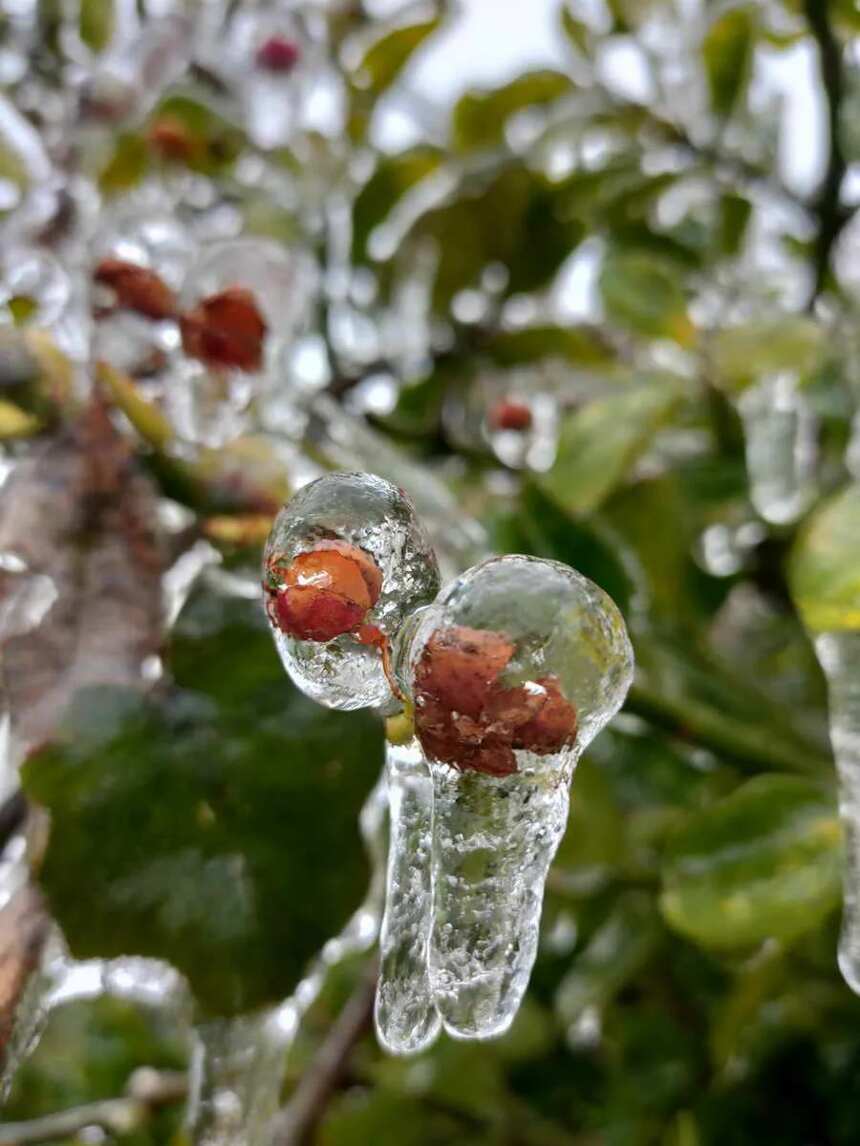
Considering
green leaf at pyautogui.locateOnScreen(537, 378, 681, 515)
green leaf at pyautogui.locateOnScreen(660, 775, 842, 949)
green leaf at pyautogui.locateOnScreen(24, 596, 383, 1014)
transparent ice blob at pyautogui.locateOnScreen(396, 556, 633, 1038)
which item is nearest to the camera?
transparent ice blob at pyautogui.locateOnScreen(396, 556, 633, 1038)

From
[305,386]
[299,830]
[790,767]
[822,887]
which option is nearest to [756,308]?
[305,386]

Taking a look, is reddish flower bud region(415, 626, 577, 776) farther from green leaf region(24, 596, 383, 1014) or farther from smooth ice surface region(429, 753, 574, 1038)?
green leaf region(24, 596, 383, 1014)

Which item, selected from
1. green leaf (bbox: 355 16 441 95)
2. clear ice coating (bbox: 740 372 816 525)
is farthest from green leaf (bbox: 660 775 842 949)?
green leaf (bbox: 355 16 441 95)

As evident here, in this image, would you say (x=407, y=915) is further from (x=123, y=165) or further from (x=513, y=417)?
(x=123, y=165)

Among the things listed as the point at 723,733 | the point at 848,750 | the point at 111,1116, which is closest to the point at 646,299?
the point at 723,733

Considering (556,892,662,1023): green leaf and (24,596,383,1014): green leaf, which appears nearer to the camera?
(24,596,383,1014): green leaf

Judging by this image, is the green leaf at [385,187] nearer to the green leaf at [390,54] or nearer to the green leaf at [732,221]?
the green leaf at [390,54]

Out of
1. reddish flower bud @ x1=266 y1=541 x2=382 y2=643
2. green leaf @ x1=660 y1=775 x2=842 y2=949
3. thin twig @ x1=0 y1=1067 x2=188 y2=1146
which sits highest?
reddish flower bud @ x1=266 y1=541 x2=382 y2=643

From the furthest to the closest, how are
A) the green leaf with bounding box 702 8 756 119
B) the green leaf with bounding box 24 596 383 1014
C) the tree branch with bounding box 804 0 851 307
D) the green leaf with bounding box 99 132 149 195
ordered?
the green leaf with bounding box 99 132 149 195
the green leaf with bounding box 702 8 756 119
the tree branch with bounding box 804 0 851 307
the green leaf with bounding box 24 596 383 1014
